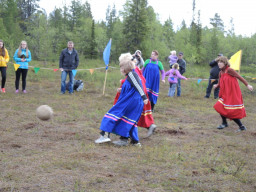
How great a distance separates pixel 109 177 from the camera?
408 cm

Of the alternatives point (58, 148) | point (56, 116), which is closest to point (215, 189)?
point (58, 148)

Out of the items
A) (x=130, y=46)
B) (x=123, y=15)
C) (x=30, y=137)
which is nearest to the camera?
(x=30, y=137)

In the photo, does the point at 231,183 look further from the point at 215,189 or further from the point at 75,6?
the point at 75,6

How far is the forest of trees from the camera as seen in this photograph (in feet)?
93.0

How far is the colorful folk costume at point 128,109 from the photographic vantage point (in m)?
5.59

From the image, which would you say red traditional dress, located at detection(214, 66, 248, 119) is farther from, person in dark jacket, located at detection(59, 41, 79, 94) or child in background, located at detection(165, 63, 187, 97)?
person in dark jacket, located at detection(59, 41, 79, 94)

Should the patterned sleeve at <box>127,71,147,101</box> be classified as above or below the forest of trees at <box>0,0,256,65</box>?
below

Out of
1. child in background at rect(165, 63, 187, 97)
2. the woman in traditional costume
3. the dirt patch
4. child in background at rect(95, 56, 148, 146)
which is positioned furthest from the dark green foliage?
child in background at rect(95, 56, 148, 146)

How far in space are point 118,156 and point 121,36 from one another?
1341 inches

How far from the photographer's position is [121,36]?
3797 centimetres

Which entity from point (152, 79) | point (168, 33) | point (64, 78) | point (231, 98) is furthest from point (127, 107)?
point (168, 33)

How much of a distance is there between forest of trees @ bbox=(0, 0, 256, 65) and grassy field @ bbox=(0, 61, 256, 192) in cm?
1825

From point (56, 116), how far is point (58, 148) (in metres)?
3.09

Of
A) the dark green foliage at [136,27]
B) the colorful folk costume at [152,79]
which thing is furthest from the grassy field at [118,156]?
the dark green foliage at [136,27]
